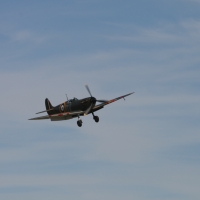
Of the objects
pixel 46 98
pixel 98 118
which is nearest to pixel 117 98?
pixel 98 118

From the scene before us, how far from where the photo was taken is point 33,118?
239ft

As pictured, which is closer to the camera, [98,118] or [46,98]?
[98,118]

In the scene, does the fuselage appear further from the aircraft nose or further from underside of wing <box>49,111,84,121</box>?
underside of wing <box>49,111,84,121</box>

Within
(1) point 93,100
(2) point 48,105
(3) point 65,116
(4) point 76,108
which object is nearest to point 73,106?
(4) point 76,108

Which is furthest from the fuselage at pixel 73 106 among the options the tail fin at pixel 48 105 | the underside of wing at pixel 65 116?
the tail fin at pixel 48 105

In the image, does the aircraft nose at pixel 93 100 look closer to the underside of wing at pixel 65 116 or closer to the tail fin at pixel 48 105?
the underside of wing at pixel 65 116

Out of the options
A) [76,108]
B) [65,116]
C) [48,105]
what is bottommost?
[65,116]

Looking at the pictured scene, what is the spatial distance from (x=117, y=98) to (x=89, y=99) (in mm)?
7144

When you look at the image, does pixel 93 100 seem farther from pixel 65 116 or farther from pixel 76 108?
pixel 65 116

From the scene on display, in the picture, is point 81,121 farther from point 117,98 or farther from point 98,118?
point 117,98

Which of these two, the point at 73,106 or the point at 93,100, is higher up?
the point at 93,100

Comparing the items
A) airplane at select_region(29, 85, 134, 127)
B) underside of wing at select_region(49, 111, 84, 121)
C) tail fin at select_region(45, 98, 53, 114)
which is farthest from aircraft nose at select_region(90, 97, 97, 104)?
tail fin at select_region(45, 98, 53, 114)

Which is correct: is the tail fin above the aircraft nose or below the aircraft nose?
above

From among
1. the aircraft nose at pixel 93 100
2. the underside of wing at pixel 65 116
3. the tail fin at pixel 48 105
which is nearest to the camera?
the underside of wing at pixel 65 116
